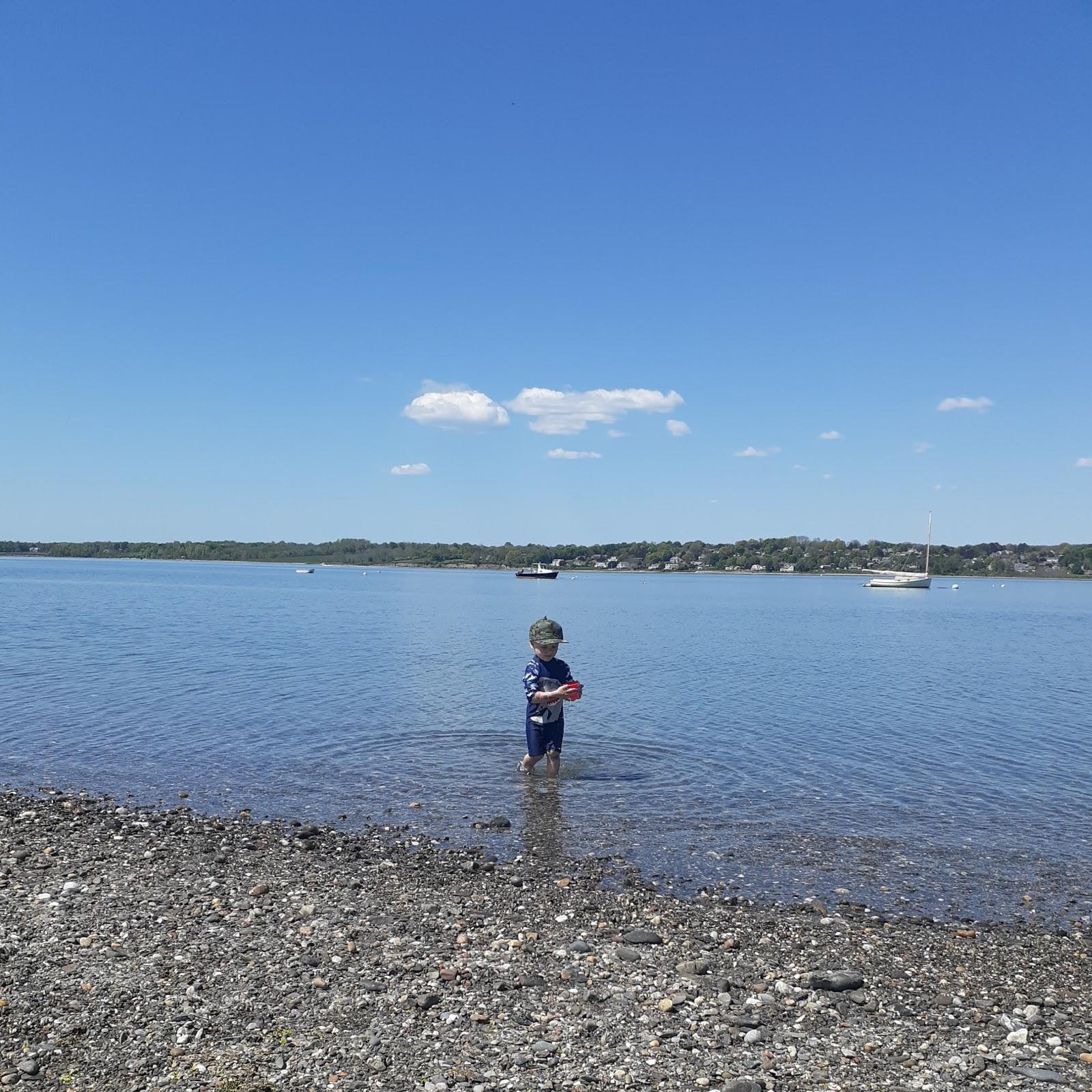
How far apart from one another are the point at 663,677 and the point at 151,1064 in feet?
96.4

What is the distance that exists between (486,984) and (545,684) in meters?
7.95

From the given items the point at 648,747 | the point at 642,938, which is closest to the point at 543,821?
the point at 642,938

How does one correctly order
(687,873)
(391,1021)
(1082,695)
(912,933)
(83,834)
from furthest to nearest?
(1082,695) → (83,834) → (687,873) → (912,933) → (391,1021)

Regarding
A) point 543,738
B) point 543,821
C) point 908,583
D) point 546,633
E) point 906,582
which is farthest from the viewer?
point 908,583

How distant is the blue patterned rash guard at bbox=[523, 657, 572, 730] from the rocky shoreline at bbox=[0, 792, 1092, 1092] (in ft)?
14.2

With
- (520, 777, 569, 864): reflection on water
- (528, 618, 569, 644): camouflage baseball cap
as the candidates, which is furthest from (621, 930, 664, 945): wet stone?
(528, 618, 569, 644): camouflage baseball cap

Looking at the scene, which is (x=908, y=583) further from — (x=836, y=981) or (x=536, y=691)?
(x=836, y=981)

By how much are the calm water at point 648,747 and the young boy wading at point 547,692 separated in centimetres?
76

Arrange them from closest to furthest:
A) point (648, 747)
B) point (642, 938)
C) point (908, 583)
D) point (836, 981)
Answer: point (836, 981)
point (642, 938)
point (648, 747)
point (908, 583)

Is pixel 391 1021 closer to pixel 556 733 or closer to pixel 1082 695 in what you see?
pixel 556 733

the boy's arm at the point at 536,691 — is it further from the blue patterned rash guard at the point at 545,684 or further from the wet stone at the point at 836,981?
the wet stone at the point at 836,981

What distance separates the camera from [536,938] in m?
9.12

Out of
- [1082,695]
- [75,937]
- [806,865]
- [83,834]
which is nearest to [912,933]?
[806,865]

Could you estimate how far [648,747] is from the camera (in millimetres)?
20984
